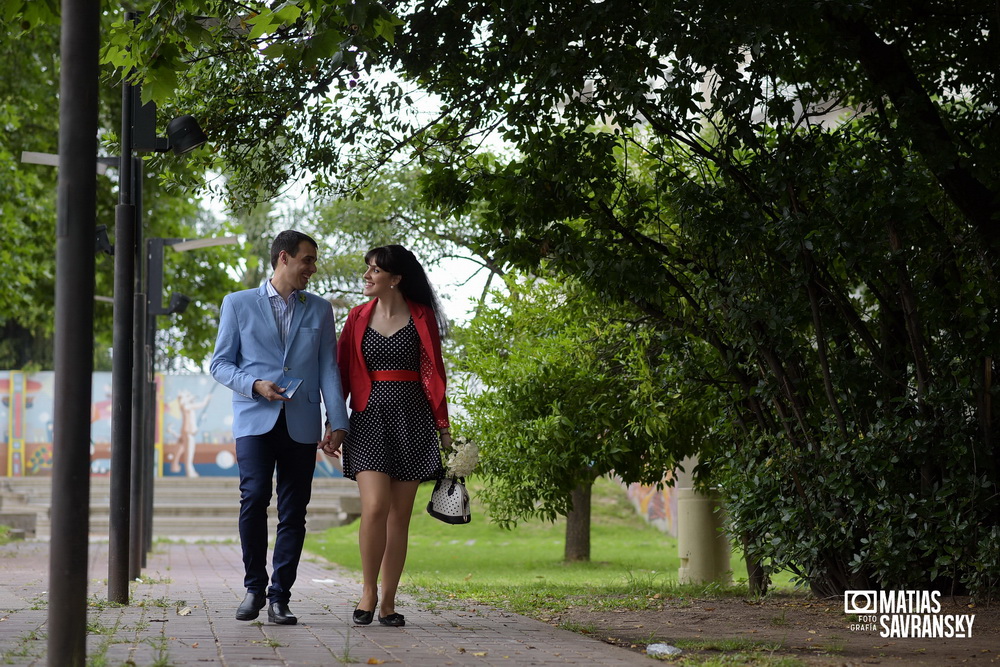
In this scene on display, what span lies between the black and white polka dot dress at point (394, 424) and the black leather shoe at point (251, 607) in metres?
0.80

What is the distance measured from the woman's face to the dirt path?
2174mm

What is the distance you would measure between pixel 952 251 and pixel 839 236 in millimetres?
1014

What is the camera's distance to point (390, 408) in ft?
20.1

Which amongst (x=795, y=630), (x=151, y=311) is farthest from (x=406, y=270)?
(x=151, y=311)

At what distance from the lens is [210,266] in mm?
28703

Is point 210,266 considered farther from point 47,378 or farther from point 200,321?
point 47,378

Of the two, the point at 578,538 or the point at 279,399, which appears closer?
the point at 279,399

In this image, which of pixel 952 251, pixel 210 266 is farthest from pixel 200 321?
pixel 952 251

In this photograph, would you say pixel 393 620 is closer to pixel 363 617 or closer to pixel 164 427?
pixel 363 617

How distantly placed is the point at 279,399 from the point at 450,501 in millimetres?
1102

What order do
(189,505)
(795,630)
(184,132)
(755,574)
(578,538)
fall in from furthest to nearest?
(189,505)
(578,538)
(755,574)
(184,132)
(795,630)

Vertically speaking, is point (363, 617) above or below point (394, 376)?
below

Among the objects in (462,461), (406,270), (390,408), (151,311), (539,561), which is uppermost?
(151,311)

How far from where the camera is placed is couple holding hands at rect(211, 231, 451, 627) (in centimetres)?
602
